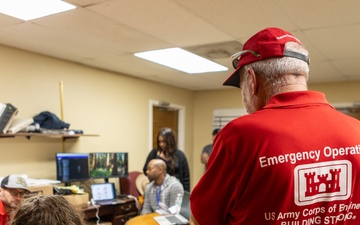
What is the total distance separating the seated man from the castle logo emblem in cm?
272

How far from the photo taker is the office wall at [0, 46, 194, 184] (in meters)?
3.79

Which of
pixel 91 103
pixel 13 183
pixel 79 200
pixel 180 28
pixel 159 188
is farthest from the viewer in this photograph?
pixel 91 103

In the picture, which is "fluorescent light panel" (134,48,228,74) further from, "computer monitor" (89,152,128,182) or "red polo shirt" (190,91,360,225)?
"red polo shirt" (190,91,360,225)

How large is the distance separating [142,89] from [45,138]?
1926 mm

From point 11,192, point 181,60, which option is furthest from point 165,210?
point 181,60

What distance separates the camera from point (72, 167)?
4141 mm

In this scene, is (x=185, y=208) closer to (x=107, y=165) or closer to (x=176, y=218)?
(x=176, y=218)

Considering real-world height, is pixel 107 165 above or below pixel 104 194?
above

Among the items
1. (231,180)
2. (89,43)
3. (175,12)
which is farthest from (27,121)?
(231,180)

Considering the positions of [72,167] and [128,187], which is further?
[128,187]

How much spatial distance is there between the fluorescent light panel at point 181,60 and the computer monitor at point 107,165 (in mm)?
1358

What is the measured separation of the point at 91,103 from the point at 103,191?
1160mm

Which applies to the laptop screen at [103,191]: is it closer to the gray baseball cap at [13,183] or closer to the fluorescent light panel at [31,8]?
the gray baseball cap at [13,183]

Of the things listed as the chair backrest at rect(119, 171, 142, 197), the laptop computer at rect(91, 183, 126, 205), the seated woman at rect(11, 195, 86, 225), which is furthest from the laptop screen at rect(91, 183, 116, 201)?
the seated woman at rect(11, 195, 86, 225)
